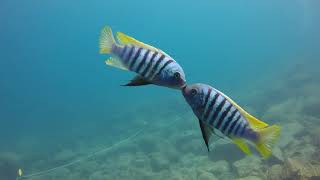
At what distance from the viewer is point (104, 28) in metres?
2.58

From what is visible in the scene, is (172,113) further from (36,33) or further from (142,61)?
(36,33)

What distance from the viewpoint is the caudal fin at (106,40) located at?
250 centimetres

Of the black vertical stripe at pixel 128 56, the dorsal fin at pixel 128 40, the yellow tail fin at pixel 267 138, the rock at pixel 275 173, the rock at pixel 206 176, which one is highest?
the dorsal fin at pixel 128 40

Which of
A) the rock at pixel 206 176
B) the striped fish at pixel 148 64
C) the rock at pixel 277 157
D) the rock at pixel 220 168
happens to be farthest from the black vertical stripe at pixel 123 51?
the rock at pixel 220 168

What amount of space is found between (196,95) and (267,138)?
557 mm

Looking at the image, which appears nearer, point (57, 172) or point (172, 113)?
point (57, 172)

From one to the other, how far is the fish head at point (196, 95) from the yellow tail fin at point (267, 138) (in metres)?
0.44

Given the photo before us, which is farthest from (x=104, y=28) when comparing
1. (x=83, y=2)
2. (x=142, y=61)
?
(x=83, y=2)

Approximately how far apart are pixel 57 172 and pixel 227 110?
43.6 ft

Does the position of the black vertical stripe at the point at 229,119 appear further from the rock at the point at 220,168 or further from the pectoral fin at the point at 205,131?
the rock at the point at 220,168

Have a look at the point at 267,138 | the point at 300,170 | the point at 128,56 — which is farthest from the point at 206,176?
the point at 128,56

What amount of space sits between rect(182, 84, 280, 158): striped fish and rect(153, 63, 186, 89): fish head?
5 centimetres

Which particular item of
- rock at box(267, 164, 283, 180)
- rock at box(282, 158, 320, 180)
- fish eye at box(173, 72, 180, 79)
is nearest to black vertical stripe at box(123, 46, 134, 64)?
fish eye at box(173, 72, 180, 79)

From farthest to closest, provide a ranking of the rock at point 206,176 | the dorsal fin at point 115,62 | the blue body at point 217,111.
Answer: the rock at point 206,176 < the dorsal fin at point 115,62 < the blue body at point 217,111
